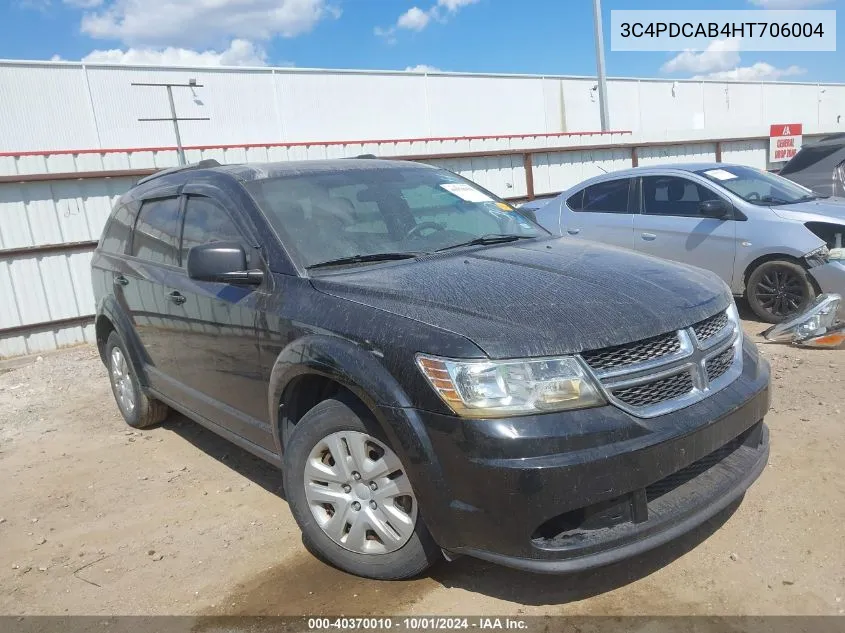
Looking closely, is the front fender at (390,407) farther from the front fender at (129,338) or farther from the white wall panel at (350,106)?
the white wall panel at (350,106)

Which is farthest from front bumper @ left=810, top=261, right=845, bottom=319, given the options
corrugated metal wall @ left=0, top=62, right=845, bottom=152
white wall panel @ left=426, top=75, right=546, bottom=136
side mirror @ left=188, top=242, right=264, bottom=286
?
white wall panel @ left=426, top=75, right=546, bottom=136

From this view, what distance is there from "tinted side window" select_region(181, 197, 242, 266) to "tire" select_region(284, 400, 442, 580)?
1.15m

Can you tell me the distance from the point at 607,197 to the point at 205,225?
18.1 ft

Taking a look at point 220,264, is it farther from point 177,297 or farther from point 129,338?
point 129,338

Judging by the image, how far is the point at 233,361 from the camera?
11.5ft

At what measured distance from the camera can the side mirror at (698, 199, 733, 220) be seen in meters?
6.95

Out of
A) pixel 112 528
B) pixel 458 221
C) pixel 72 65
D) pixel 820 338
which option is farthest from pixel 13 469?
pixel 72 65

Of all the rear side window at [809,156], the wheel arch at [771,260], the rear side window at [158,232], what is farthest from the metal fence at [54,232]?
the rear side window at [809,156]

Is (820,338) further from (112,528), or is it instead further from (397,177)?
(112,528)

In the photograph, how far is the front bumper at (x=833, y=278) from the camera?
6.15 metres

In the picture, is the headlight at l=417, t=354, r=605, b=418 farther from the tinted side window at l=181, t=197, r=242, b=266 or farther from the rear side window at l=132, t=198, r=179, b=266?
the rear side window at l=132, t=198, r=179, b=266

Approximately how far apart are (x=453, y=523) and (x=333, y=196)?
1891 mm

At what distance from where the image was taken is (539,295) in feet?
8.91

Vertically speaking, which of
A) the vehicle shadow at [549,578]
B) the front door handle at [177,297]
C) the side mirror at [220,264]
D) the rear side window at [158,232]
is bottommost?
the vehicle shadow at [549,578]
